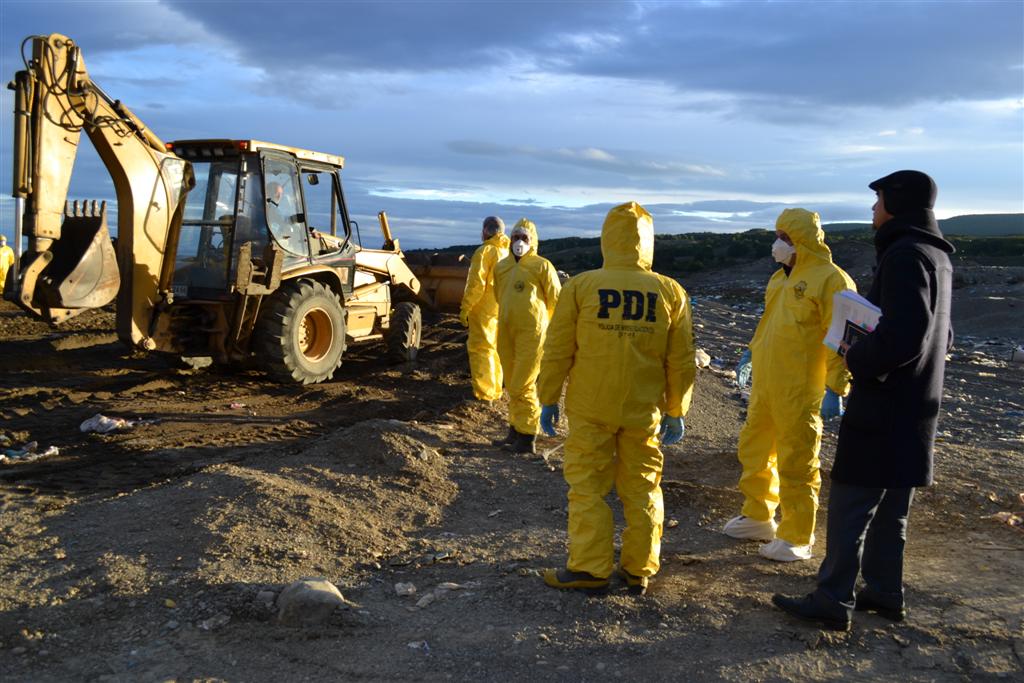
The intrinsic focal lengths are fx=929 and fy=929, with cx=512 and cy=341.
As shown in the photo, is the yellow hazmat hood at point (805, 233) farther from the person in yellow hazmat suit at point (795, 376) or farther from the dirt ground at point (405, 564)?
the dirt ground at point (405, 564)

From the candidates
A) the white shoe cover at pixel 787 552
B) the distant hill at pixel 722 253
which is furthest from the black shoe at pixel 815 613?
the distant hill at pixel 722 253

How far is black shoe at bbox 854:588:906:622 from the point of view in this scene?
14.1 feet

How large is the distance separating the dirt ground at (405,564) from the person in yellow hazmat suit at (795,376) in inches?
13.7

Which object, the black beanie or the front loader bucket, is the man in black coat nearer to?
the black beanie

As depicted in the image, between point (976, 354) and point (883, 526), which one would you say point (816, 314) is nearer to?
point (883, 526)

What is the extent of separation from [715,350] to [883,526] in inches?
406

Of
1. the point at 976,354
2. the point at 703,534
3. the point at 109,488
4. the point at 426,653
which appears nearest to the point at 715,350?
the point at 976,354

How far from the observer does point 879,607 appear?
432 cm

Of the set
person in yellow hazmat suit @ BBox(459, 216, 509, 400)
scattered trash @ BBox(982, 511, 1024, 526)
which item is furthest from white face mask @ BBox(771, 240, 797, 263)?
person in yellow hazmat suit @ BBox(459, 216, 509, 400)

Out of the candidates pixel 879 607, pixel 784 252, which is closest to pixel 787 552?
pixel 879 607

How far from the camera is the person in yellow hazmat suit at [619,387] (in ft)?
14.5

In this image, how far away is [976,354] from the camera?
15.5m

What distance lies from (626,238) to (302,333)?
20.7ft

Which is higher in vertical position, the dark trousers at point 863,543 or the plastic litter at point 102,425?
the dark trousers at point 863,543
